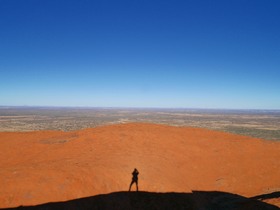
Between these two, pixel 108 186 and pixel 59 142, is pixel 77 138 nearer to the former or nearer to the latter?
pixel 59 142

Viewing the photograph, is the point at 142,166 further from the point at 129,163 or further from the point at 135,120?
the point at 135,120

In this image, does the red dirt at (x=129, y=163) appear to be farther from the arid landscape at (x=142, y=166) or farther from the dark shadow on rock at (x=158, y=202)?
the dark shadow on rock at (x=158, y=202)

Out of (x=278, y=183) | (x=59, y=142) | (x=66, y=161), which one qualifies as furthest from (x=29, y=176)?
(x=278, y=183)

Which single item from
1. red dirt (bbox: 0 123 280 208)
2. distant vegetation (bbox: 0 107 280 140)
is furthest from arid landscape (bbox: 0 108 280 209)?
distant vegetation (bbox: 0 107 280 140)

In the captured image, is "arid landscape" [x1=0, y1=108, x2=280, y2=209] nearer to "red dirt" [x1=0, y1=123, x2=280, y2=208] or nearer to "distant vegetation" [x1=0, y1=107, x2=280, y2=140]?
"red dirt" [x1=0, y1=123, x2=280, y2=208]

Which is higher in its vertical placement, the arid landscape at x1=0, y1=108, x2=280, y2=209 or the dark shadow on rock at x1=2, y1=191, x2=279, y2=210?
the arid landscape at x1=0, y1=108, x2=280, y2=209

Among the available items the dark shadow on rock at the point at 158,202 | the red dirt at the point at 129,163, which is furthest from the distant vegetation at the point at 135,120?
the dark shadow on rock at the point at 158,202
